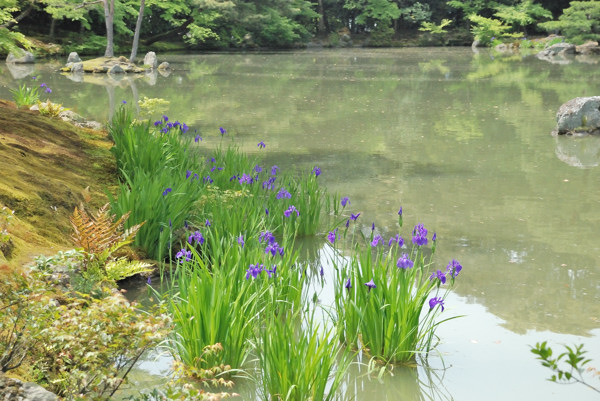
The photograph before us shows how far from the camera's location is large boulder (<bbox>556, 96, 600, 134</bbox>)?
10.2m

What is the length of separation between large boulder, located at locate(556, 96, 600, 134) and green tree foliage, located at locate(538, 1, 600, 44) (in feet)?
75.0

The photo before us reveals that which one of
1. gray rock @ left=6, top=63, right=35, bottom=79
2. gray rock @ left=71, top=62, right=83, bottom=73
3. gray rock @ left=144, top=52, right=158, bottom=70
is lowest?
gray rock @ left=6, top=63, right=35, bottom=79

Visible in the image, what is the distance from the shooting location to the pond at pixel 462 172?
3.61 metres

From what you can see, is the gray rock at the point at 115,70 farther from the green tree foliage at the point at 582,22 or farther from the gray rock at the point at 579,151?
the green tree foliage at the point at 582,22

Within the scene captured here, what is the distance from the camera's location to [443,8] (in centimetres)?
4166

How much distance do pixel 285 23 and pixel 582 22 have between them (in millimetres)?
13736

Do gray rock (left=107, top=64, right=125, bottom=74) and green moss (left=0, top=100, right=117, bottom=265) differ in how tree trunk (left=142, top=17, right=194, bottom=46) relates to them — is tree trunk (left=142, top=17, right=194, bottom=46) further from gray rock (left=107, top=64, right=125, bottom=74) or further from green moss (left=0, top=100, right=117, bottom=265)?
green moss (left=0, top=100, right=117, bottom=265)

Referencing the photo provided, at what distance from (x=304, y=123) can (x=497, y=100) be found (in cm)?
483

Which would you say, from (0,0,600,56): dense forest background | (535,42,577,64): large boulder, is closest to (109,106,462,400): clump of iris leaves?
(0,0,600,56): dense forest background

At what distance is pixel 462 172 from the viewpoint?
25.8 ft

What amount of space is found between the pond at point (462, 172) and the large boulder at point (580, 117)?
328mm

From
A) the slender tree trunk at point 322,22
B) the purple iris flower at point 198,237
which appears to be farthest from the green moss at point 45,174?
the slender tree trunk at point 322,22

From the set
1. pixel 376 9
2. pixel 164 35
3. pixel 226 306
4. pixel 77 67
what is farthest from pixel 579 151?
pixel 376 9

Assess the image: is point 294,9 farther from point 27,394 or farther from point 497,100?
point 27,394
